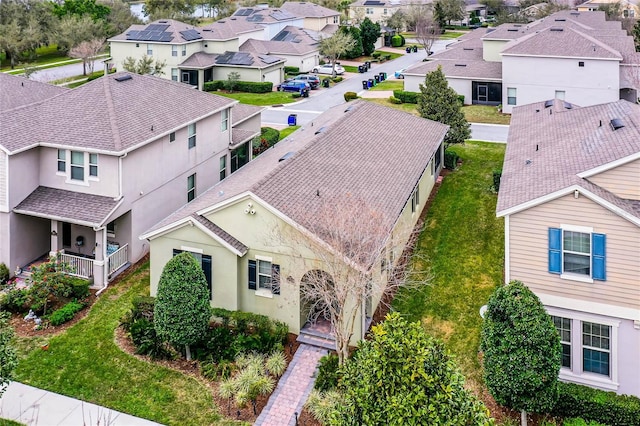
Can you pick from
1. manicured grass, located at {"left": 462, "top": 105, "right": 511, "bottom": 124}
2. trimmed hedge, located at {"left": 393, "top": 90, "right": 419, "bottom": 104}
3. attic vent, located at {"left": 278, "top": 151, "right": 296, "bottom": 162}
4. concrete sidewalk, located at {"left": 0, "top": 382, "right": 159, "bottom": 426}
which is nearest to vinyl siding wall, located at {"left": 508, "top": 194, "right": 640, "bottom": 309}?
attic vent, located at {"left": 278, "top": 151, "right": 296, "bottom": 162}

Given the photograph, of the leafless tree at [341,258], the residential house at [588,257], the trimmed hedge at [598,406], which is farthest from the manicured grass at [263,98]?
the trimmed hedge at [598,406]

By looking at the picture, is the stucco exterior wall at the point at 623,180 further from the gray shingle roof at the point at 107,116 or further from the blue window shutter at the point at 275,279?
the gray shingle roof at the point at 107,116

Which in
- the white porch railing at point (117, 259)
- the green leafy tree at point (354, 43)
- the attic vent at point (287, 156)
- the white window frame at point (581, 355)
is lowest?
the white window frame at point (581, 355)

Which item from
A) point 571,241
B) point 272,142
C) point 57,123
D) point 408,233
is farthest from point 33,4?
point 571,241

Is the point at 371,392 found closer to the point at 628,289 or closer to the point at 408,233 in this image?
the point at 628,289

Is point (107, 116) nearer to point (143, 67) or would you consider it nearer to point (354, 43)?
point (143, 67)

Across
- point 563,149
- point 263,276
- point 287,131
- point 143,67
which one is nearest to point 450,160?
point 287,131
